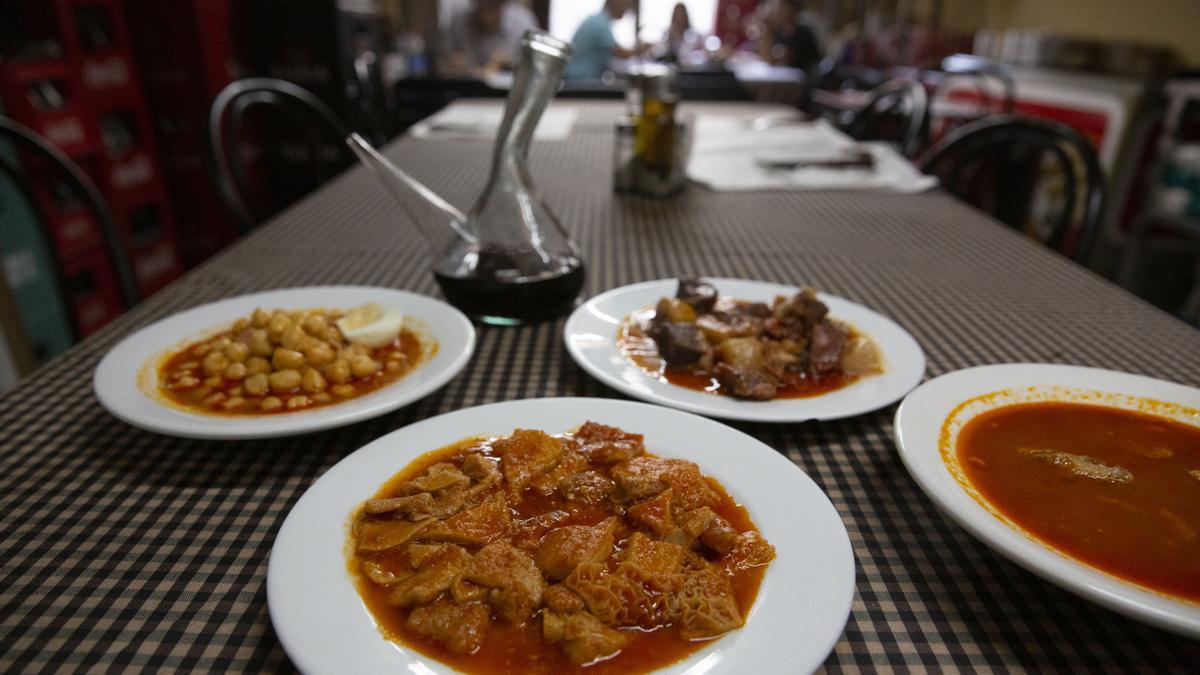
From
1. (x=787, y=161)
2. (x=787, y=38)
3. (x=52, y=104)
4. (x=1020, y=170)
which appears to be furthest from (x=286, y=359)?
(x=787, y=38)

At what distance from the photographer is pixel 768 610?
57cm

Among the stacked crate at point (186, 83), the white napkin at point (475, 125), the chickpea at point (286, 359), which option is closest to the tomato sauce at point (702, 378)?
the chickpea at point (286, 359)

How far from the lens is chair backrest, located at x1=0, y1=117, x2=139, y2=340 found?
159 centimetres

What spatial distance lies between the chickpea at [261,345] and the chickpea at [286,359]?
0.09 ft

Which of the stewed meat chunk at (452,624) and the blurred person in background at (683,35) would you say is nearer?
the stewed meat chunk at (452,624)

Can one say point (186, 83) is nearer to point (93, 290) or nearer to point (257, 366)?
point (93, 290)

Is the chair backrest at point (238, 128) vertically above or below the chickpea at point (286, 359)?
above

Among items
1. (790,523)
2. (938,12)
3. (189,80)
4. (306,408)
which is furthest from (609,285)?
(938,12)

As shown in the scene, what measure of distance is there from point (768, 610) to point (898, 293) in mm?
1086

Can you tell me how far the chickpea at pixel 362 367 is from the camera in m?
0.98

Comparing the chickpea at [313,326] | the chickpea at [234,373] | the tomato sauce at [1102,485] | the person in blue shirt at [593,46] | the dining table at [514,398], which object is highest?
the person in blue shirt at [593,46]

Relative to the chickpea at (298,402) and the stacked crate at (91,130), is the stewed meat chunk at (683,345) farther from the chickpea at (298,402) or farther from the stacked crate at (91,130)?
the stacked crate at (91,130)

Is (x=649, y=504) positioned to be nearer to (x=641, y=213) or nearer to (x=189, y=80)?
(x=641, y=213)

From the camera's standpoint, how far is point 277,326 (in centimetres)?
102
